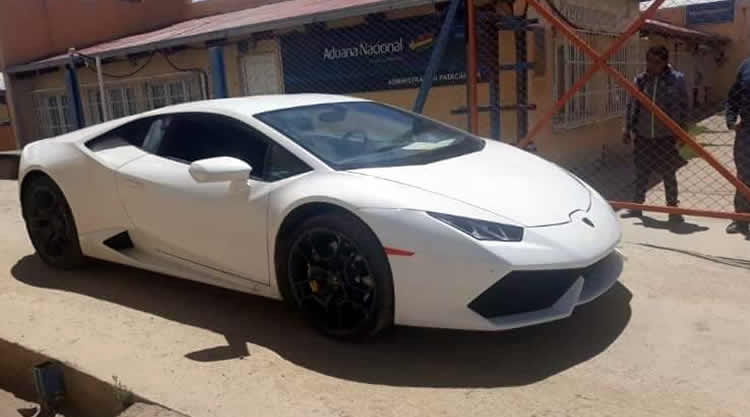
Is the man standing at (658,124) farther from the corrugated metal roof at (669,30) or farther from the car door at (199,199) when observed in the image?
the corrugated metal roof at (669,30)

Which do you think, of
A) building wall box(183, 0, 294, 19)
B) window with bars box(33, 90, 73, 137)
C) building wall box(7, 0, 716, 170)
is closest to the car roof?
building wall box(7, 0, 716, 170)

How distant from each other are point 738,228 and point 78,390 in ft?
16.1

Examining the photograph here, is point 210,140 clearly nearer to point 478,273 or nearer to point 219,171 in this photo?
point 219,171

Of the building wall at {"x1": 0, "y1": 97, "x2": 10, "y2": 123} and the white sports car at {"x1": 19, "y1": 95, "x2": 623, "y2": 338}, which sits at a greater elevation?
the white sports car at {"x1": 19, "y1": 95, "x2": 623, "y2": 338}

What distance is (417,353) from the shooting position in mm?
3305

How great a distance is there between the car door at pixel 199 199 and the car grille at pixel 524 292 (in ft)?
4.02

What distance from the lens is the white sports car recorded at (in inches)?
119

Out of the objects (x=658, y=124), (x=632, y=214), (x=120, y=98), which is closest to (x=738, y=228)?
(x=632, y=214)

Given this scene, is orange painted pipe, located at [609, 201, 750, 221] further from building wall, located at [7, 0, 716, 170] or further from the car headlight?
building wall, located at [7, 0, 716, 170]

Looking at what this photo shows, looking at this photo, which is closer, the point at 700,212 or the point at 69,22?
the point at 700,212

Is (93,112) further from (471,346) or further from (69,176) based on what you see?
(471,346)

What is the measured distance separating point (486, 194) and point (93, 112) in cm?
1389

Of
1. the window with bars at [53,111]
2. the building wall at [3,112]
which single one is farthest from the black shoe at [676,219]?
the building wall at [3,112]

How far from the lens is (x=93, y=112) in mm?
15055
